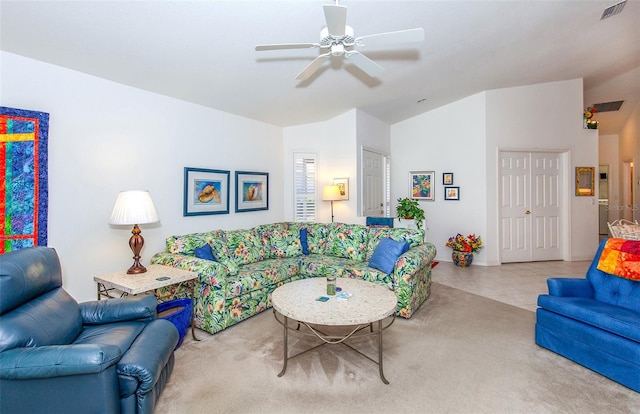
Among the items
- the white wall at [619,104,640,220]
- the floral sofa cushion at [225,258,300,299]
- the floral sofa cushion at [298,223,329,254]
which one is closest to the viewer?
the floral sofa cushion at [225,258,300,299]

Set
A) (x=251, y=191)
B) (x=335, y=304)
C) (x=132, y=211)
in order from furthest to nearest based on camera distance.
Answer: (x=251, y=191)
(x=132, y=211)
(x=335, y=304)

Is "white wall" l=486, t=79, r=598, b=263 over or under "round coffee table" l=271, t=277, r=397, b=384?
over

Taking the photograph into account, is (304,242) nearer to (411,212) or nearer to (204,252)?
(204,252)

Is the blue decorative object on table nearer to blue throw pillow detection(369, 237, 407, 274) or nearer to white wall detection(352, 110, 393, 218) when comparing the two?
blue throw pillow detection(369, 237, 407, 274)

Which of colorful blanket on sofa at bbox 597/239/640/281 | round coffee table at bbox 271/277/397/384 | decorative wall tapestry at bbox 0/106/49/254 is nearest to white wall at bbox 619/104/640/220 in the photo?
colorful blanket on sofa at bbox 597/239/640/281

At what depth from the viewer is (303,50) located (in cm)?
299

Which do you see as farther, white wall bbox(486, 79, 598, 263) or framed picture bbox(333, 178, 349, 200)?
white wall bbox(486, 79, 598, 263)

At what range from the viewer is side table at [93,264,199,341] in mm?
2514

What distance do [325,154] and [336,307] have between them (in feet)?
12.1

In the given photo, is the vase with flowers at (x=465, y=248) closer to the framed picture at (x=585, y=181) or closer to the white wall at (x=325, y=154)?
the white wall at (x=325, y=154)

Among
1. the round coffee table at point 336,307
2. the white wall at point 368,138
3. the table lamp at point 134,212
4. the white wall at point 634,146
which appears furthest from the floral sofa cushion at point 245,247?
the white wall at point 634,146

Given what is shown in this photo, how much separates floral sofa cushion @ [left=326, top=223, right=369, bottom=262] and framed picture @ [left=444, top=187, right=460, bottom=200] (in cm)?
267

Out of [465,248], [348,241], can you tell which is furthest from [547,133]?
[348,241]

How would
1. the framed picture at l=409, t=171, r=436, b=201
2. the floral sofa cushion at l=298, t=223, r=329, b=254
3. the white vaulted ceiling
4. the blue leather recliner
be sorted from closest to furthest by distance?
the blue leather recliner
the white vaulted ceiling
the floral sofa cushion at l=298, t=223, r=329, b=254
the framed picture at l=409, t=171, r=436, b=201
